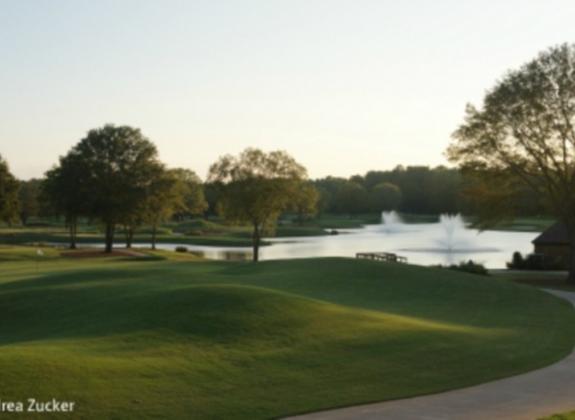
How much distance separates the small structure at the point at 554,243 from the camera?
5323cm

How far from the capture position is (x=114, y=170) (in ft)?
217

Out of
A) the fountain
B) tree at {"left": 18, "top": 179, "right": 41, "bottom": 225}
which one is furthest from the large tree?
the fountain

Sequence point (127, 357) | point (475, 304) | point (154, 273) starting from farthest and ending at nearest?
point (154, 273) → point (475, 304) → point (127, 357)

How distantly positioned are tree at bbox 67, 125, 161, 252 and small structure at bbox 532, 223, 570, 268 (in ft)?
111

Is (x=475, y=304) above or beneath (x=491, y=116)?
beneath

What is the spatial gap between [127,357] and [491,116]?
33215 mm

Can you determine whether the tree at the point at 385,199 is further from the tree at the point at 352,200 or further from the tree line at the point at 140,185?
the tree line at the point at 140,185

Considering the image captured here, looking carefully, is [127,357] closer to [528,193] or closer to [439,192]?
[528,193]

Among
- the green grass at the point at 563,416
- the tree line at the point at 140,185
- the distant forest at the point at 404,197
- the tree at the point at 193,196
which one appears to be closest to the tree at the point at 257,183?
the tree line at the point at 140,185

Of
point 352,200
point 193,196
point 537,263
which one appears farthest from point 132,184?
point 352,200

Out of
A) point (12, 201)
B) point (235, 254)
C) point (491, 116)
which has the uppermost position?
point (491, 116)

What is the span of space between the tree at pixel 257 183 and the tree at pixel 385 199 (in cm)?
11896

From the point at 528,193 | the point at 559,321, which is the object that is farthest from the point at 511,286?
the point at 528,193

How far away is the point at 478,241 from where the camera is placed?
8838cm
